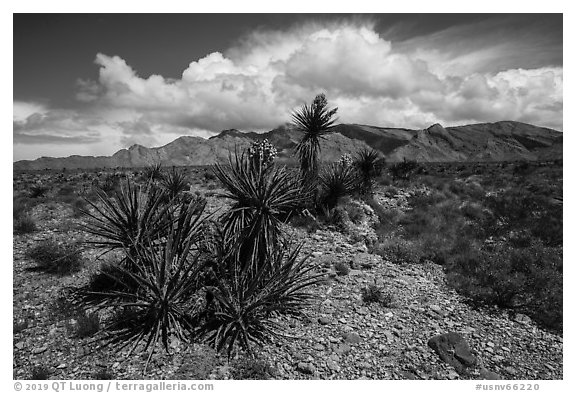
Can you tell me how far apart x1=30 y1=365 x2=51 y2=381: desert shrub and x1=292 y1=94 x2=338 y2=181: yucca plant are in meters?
Result: 9.67

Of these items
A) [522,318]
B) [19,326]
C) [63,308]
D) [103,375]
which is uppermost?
[63,308]

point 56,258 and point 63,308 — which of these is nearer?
point 63,308

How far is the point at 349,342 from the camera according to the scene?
628cm

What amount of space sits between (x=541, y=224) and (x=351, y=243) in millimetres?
8332

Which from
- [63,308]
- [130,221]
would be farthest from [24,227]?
[130,221]

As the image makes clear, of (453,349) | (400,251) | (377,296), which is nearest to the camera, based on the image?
(453,349)

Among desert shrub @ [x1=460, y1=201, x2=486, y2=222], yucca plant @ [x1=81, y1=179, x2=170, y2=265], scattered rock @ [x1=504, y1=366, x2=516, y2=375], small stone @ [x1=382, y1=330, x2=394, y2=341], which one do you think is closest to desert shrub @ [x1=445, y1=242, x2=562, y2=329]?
scattered rock @ [x1=504, y1=366, x2=516, y2=375]

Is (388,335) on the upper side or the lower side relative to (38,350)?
lower

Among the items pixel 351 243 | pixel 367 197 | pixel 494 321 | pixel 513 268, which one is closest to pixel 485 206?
pixel 367 197

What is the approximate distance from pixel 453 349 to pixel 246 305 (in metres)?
4.09

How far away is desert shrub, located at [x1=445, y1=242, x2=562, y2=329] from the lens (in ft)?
25.9

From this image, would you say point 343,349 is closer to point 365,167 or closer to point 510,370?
point 510,370

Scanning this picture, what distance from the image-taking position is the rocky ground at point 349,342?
17.8 feet

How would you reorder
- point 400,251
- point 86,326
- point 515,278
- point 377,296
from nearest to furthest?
1. point 86,326
2. point 377,296
3. point 515,278
4. point 400,251
